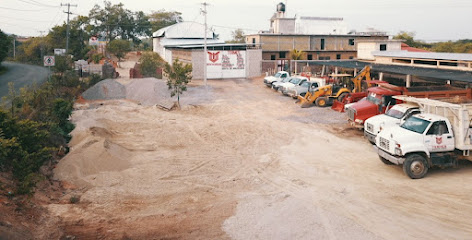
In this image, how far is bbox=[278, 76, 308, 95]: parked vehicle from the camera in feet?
102

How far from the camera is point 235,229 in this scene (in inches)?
389

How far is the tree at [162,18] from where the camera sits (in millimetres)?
93250

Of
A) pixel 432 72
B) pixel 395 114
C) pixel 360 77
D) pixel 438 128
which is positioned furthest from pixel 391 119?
pixel 360 77

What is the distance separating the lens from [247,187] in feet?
42.5

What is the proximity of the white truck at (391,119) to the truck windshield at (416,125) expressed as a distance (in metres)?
1.99

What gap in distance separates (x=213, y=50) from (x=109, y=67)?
1126 cm

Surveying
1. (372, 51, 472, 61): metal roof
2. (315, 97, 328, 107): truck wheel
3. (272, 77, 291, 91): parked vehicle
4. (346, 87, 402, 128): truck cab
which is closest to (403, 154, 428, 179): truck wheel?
(346, 87, 402, 128): truck cab

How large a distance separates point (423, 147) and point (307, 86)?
1688cm

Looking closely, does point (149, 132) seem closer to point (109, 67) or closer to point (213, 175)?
point (213, 175)

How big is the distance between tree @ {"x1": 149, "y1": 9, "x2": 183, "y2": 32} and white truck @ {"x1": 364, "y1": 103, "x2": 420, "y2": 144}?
81.1 m

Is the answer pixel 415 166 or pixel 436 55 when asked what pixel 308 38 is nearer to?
pixel 436 55

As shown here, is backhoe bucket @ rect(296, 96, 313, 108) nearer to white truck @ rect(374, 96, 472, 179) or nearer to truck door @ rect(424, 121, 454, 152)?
white truck @ rect(374, 96, 472, 179)

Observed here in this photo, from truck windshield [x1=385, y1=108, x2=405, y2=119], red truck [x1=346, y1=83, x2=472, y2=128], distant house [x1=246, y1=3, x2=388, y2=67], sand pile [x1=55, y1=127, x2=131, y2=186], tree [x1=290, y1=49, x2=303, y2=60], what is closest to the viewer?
sand pile [x1=55, y1=127, x2=131, y2=186]

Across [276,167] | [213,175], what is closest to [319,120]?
[276,167]
